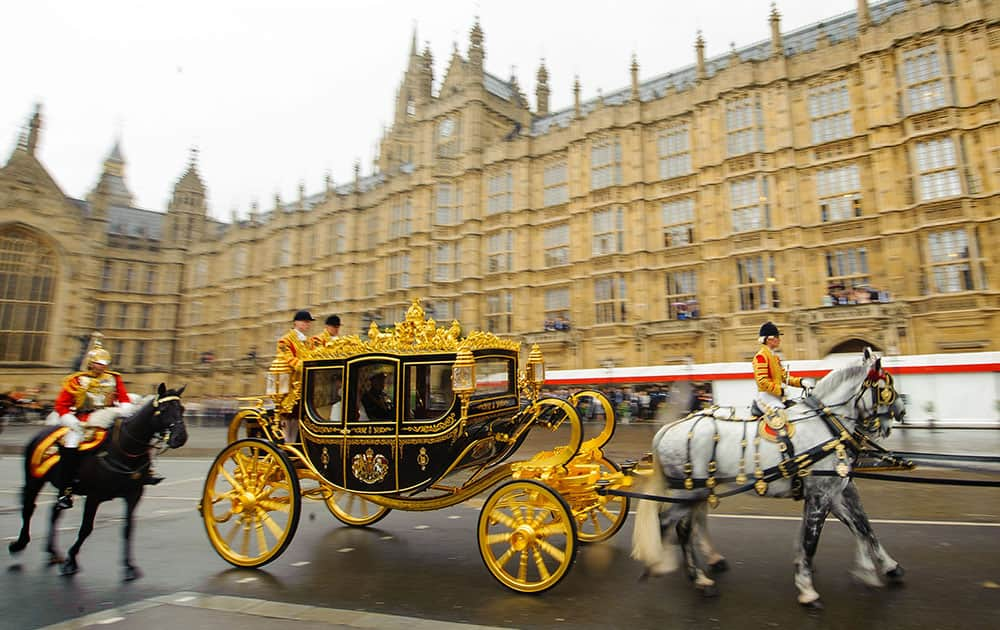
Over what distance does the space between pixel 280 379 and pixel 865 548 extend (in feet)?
20.3

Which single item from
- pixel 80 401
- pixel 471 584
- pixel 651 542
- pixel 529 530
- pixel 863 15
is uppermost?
pixel 863 15

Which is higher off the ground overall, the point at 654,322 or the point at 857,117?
the point at 857,117

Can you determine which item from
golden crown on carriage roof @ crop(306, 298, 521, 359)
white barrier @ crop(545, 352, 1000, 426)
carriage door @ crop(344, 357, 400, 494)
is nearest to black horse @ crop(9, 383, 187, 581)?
golden crown on carriage roof @ crop(306, 298, 521, 359)

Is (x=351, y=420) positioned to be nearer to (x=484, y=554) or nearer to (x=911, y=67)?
(x=484, y=554)

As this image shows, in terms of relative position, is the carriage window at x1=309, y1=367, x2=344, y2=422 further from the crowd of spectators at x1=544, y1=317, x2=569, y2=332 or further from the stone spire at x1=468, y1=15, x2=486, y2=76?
the stone spire at x1=468, y1=15, x2=486, y2=76

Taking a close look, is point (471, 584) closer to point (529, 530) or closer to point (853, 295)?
point (529, 530)

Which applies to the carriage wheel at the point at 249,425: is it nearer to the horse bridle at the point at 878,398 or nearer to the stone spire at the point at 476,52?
the horse bridle at the point at 878,398

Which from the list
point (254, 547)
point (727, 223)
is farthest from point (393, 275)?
point (254, 547)

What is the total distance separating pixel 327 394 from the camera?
6.33 metres

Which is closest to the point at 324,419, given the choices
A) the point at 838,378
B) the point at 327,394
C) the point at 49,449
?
the point at 327,394

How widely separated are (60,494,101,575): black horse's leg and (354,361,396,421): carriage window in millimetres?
2846

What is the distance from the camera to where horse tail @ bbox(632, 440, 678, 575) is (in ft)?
15.6

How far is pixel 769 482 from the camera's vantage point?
184 inches

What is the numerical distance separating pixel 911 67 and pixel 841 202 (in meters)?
5.57
